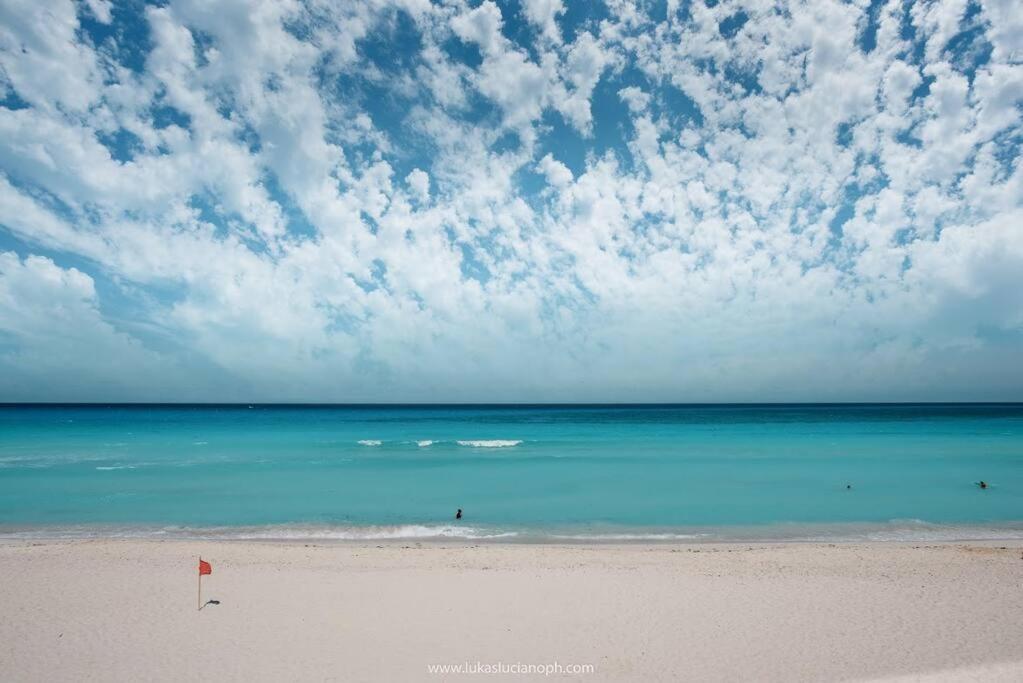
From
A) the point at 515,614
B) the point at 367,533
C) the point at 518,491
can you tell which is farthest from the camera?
the point at 518,491

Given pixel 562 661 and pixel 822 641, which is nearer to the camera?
pixel 562 661

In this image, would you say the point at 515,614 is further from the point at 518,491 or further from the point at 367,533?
the point at 518,491

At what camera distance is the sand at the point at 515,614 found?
7.16 m

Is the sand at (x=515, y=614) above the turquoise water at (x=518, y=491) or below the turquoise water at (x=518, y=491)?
above

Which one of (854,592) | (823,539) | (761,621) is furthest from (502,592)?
(823,539)

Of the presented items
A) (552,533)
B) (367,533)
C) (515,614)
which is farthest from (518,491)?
(515,614)

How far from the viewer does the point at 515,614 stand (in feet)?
29.0

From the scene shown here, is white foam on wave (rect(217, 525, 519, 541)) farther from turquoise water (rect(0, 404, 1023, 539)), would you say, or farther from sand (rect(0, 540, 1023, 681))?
sand (rect(0, 540, 1023, 681))

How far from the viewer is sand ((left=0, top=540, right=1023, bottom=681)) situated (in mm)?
7160

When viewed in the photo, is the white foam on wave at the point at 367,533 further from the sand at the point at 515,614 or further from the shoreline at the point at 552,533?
the sand at the point at 515,614

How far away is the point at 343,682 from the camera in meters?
6.72

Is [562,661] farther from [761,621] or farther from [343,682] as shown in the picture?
[761,621]

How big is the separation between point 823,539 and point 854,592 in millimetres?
5599

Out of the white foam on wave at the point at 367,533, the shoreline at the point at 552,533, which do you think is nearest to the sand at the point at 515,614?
the shoreline at the point at 552,533
